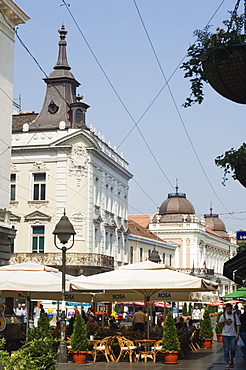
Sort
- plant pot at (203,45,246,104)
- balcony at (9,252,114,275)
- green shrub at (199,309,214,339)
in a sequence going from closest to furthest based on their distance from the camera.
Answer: plant pot at (203,45,246,104)
green shrub at (199,309,214,339)
balcony at (9,252,114,275)

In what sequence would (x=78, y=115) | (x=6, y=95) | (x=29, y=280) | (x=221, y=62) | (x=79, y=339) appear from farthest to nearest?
(x=78, y=115) < (x=6, y=95) < (x=29, y=280) < (x=79, y=339) < (x=221, y=62)

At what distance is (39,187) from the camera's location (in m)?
44.0

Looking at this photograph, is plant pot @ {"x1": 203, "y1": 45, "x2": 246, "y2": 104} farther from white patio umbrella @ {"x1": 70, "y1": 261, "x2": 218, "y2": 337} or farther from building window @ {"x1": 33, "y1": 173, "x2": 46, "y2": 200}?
building window @ {"x1": 33, "y1": 173, "x2": 46, "y2": 200}

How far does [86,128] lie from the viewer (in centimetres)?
4447

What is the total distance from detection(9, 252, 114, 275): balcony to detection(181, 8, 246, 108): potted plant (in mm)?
36903

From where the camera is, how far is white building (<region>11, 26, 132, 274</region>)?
4291 centimetres

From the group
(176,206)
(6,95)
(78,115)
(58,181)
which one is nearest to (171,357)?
(6,95)

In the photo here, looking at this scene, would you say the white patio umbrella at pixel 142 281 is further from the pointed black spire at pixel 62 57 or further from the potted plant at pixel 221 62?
the pointed black spire at pixel 62 57

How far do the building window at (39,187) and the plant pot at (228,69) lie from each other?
39.2 metres

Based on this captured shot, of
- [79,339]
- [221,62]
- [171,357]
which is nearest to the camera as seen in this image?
[221,62]

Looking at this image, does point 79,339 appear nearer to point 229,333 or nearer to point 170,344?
point 170,344

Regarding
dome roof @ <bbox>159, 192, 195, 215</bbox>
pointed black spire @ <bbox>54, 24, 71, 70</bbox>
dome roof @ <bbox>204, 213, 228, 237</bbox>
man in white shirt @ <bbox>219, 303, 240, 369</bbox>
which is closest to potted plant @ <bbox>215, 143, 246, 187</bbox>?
man in white shirt @ <bbox>219, 303, 240, 369</bbox>

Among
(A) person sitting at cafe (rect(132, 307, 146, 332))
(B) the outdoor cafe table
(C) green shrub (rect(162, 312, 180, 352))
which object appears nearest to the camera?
(C) green shrub (rect(162, 312, 180, 352))

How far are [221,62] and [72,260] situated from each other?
124ft
